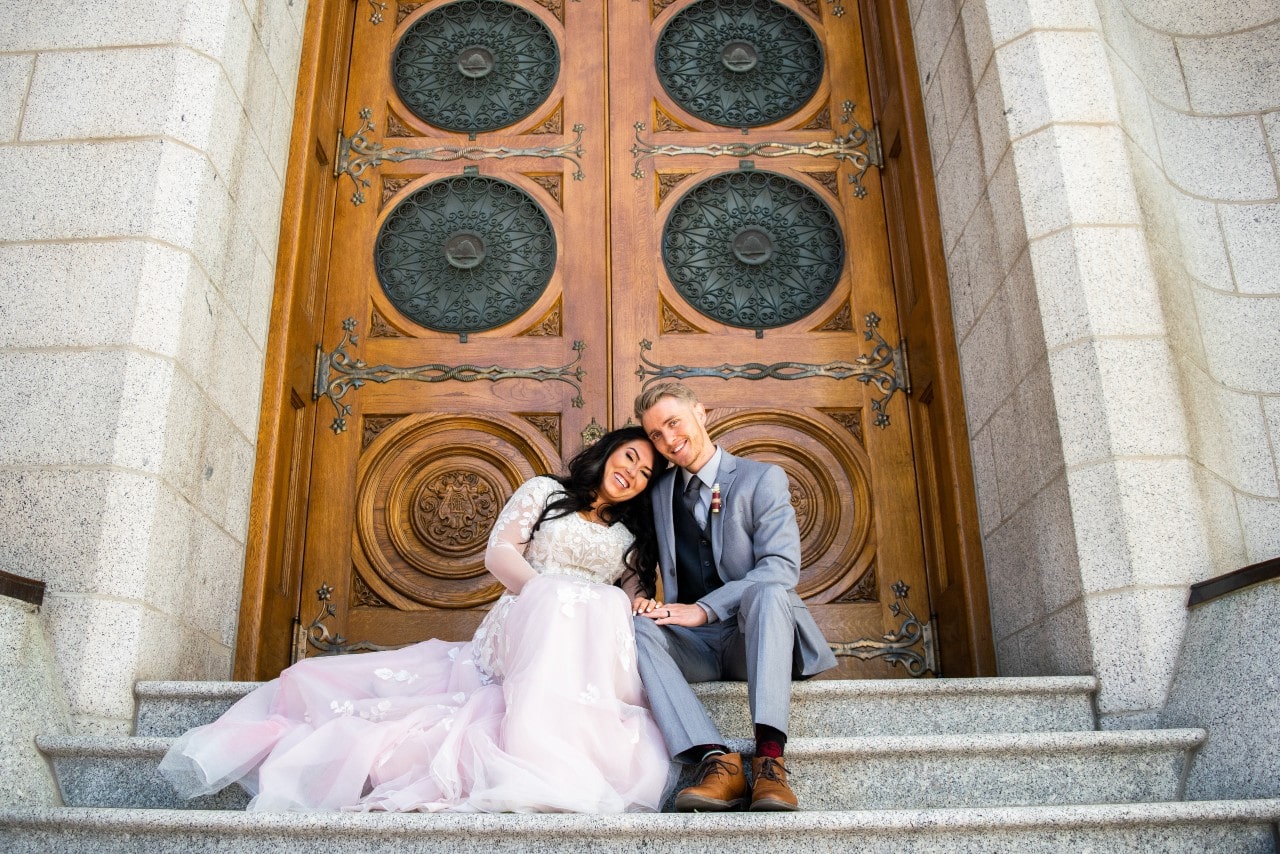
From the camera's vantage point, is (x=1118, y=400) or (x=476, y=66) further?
(x=476, y=66)

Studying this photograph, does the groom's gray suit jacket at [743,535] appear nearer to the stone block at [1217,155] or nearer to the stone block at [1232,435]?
the stone block at [1232,435]

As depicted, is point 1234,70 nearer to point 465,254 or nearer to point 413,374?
point 465,254

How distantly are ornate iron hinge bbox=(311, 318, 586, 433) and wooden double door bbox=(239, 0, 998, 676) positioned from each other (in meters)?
0.01

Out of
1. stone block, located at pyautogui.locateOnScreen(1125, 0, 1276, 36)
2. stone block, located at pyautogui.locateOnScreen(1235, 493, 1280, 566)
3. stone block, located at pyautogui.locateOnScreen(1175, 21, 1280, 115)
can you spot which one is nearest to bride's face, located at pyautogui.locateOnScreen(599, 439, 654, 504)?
stone block, located at pyautogui.locateOnScreen(1235, 493, 1280, 566)

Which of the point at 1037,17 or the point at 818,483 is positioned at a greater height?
the point at 1037,17

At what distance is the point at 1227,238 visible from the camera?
4.36 metres

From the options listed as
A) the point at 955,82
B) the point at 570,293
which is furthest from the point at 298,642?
the point at 955,82

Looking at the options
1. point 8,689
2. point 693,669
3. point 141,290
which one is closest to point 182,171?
point 141,290

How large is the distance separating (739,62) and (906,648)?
290 centimetres

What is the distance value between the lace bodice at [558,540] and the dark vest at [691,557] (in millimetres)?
204

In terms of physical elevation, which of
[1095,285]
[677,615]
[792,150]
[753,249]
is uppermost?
[792,150]

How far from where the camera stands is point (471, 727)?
117 inches

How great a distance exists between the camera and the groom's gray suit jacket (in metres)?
3.53

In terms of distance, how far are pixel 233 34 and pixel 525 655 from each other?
2740mm
